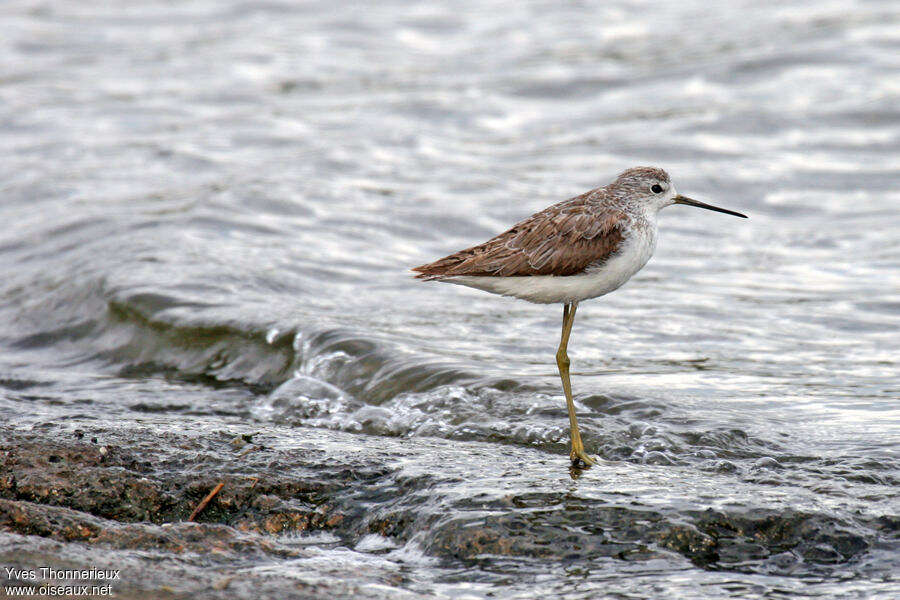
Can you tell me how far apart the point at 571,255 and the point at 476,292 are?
474 cm

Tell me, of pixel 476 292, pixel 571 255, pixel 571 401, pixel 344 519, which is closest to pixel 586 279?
pixel 571 255

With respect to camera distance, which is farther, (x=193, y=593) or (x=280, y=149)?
(x=280, y=149)

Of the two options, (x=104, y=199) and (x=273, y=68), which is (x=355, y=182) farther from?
(x=273, y=68)

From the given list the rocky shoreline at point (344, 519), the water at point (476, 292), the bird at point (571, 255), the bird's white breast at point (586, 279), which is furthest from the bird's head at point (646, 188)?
the rocky shoreline at point (344, 519)

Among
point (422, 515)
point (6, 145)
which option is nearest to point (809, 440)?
point (422, 515)

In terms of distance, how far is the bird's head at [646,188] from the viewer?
722 centimetres

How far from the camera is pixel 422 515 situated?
228 inches

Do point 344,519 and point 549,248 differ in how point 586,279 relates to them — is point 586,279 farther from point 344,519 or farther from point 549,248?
point 344,519

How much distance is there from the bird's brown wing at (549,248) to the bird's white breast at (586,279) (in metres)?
0.04

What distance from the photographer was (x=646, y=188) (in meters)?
7.30

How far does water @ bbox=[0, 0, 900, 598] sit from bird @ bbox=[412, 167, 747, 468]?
1.02m

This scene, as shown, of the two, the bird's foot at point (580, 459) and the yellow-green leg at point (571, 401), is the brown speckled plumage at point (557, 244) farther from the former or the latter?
the bird's foot at point (580, 459)

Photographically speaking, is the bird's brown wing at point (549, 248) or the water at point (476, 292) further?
the bird's brown wing at point (549, 248)

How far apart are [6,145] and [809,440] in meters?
12.8
